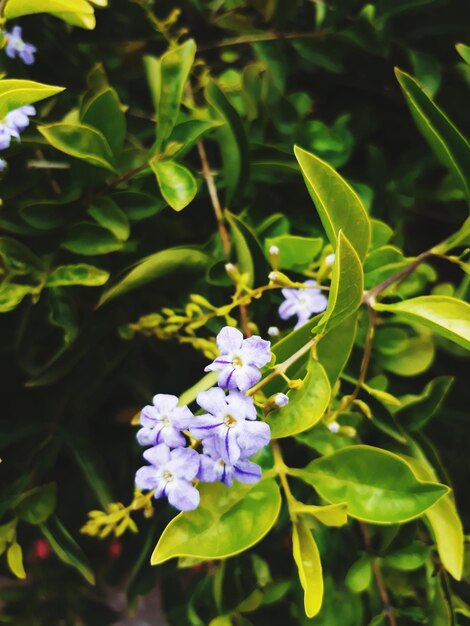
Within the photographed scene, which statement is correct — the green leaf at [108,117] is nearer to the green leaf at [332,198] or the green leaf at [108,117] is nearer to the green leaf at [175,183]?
the green leaf at [175,183]

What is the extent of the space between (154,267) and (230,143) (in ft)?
0.68

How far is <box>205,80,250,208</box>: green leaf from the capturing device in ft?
2.69

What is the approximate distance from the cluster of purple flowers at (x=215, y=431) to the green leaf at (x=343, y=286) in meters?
0.07

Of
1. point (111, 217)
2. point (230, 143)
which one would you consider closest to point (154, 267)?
point (111, 217)

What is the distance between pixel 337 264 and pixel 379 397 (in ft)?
0.78

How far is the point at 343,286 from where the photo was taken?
1.86 ft

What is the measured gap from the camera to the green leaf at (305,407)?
1.98 feet

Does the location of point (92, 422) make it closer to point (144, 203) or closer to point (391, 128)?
point (144, 203)

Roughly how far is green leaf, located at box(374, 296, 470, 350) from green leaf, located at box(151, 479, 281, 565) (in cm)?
22

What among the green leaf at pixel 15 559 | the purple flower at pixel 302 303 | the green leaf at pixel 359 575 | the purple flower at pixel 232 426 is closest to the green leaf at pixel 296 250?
the purple flower at pixel 302 303

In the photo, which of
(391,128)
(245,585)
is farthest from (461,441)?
(391,128)

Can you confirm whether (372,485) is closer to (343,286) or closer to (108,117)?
(343,286)

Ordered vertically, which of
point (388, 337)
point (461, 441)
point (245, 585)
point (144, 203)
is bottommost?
point (245, 585)

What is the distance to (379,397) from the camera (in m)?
0.72
